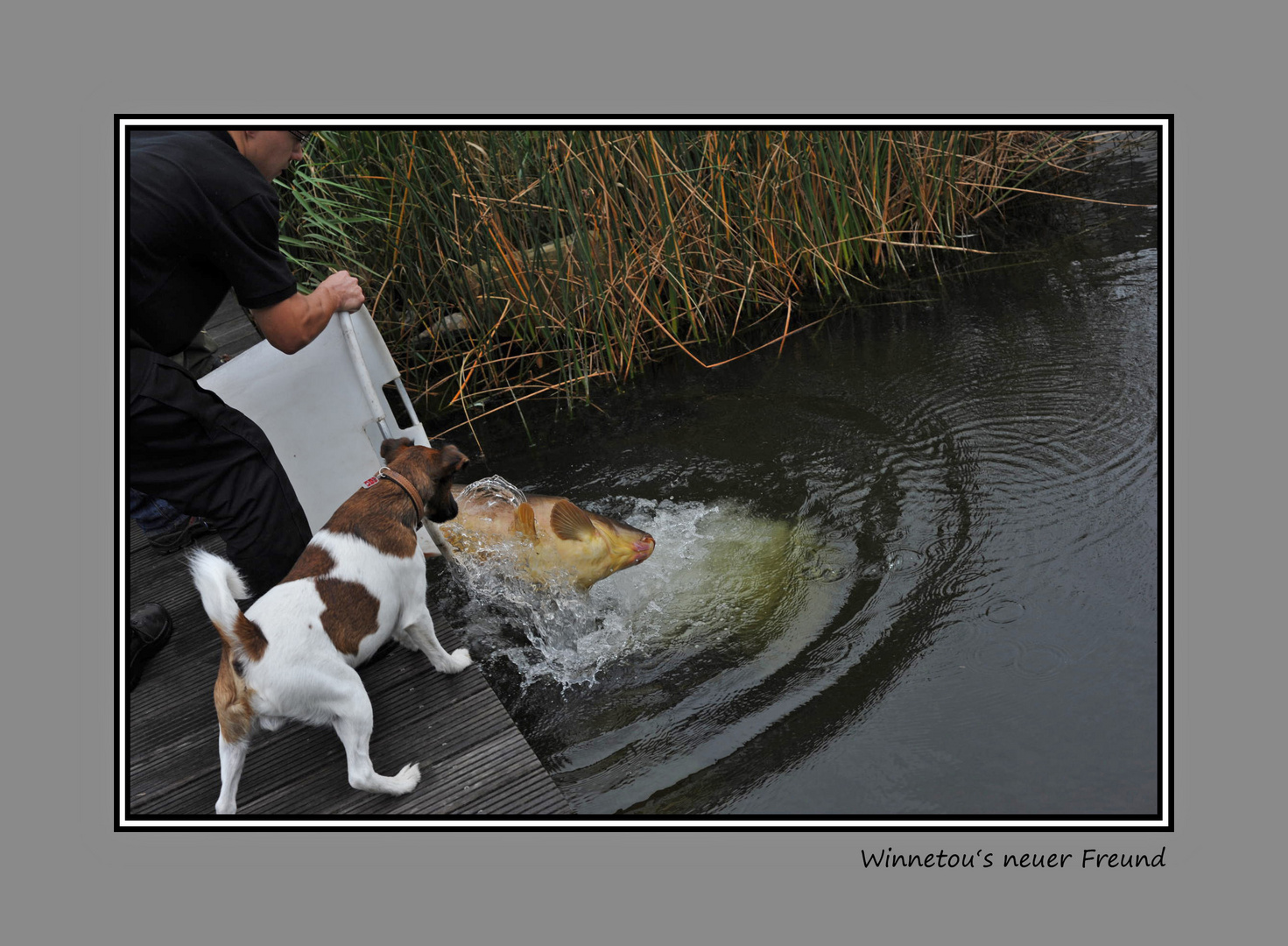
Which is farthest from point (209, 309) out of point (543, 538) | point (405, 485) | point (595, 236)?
point (595, 236)

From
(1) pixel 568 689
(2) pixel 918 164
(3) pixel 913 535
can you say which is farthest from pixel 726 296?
(1) pixel 568 689

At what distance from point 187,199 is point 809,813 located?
2.57m

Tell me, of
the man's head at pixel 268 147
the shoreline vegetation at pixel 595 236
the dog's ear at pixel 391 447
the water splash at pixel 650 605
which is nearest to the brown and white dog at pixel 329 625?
the dog's ear at pixel 391 447

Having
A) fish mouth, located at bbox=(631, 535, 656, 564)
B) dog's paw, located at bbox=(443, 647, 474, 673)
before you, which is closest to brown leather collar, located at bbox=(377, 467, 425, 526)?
dog's paw, located at bbox=(443, 647, 474, 673)

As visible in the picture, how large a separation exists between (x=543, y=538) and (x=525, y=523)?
0.09 metres

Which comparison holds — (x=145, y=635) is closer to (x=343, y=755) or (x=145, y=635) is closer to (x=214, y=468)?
(x=214, y=468)

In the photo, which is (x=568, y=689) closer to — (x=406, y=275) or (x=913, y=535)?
(x=913, y=535)

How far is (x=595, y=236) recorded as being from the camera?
5.59 metres

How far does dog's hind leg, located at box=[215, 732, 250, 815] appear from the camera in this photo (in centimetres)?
265

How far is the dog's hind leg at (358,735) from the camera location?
264 cm

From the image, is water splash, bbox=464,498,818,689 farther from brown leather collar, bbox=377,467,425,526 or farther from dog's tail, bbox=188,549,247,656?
dog's tail, bbox=188,549,247,656

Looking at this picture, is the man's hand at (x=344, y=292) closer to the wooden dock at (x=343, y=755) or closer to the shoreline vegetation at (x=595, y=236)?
the wooden dock at (x=343, y=755)

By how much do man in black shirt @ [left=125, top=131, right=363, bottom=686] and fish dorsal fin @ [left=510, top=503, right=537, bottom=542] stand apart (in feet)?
2.95

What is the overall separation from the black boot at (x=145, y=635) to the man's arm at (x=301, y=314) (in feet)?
3.77
